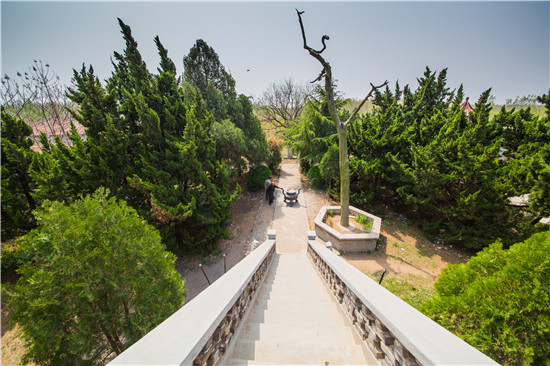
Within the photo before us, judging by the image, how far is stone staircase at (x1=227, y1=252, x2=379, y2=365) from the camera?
6.73 feet

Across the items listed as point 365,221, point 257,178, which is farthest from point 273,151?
point 365,221

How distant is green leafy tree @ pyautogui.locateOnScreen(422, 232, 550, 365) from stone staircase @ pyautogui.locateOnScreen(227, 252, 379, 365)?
4.37 feet

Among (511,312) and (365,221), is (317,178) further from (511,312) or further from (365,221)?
(511,312)

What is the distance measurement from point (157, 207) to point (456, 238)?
1193 cm

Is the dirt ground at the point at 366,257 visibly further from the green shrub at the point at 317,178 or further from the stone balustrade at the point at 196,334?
the stone balustrade at the point at 196,334

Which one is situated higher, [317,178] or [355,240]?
[317,178]

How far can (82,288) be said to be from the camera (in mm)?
2850

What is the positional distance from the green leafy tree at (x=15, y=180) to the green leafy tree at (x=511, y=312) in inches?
470

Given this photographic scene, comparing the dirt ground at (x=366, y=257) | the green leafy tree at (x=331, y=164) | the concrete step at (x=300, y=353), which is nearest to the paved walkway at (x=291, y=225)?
the dirt ground at (x=366, y=257)

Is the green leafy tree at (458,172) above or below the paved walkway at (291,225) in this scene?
above

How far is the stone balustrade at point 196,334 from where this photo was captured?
1.24 meters

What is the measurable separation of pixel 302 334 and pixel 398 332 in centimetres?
137

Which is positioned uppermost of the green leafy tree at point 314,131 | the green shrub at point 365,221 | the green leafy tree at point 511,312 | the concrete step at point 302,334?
the green leafy tree at point 314,131

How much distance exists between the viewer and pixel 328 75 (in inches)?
249
